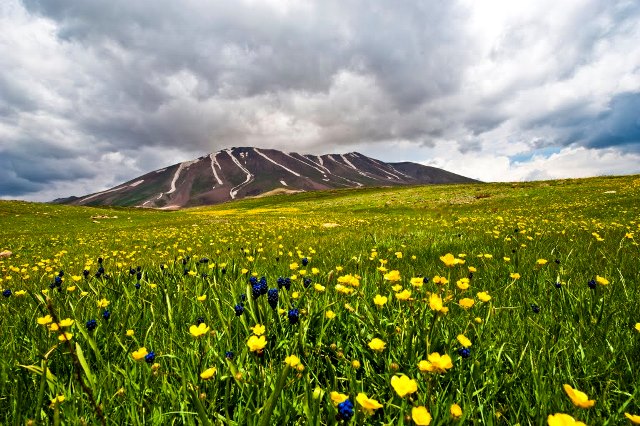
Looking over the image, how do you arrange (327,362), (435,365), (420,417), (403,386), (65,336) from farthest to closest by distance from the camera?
(327,362)
(65,336)
(435,365)
(403,386)
(420,417)

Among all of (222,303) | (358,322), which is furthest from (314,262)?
(358,322)

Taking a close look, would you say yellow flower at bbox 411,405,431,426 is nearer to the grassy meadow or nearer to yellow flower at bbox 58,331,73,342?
the grassy meadow

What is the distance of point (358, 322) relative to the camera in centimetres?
275

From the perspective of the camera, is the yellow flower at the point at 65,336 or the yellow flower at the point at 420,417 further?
the yellow flower at the point at 65,336

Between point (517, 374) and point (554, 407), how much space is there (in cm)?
37

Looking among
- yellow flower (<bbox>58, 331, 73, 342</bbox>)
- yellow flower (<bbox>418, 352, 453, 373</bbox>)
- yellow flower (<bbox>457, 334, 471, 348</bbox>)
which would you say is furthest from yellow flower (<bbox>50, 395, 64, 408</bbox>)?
yellow flower (<bbox>457, 334, 471, 348</bbox>)

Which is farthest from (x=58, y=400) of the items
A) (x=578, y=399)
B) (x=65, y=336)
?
(x=578, y=399)

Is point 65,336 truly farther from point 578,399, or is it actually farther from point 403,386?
point 578,399

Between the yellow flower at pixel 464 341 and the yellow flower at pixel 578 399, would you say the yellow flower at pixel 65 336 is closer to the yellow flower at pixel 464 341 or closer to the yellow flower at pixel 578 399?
the yellow flower at pixel 464 341

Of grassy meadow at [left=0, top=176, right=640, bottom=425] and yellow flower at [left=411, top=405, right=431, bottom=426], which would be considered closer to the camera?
yellow flower at [left=411, top=405, right=431, bottom=426]

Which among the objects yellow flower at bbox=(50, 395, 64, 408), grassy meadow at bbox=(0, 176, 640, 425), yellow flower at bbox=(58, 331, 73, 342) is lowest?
grassy meadow at bbox=(0, 176, 640, 425)

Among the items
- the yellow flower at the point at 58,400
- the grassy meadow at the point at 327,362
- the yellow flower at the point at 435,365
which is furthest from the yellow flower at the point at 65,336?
the yellow flower at the point at 435,365

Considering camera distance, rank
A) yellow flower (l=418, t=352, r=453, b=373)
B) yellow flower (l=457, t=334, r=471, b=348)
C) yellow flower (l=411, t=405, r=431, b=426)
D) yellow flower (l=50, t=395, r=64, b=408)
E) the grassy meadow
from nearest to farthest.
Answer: yellow flower (l=411, t=405, r=431, b=426) → yellow flower (l=50, t=395, r=64, b=408) → yellow flower (l=418, t=352, r=453, b=373) → the grassy meadow → yellow flower (l=457, t=334, r=471, b=348)

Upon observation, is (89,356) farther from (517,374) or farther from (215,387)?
(517,374)
